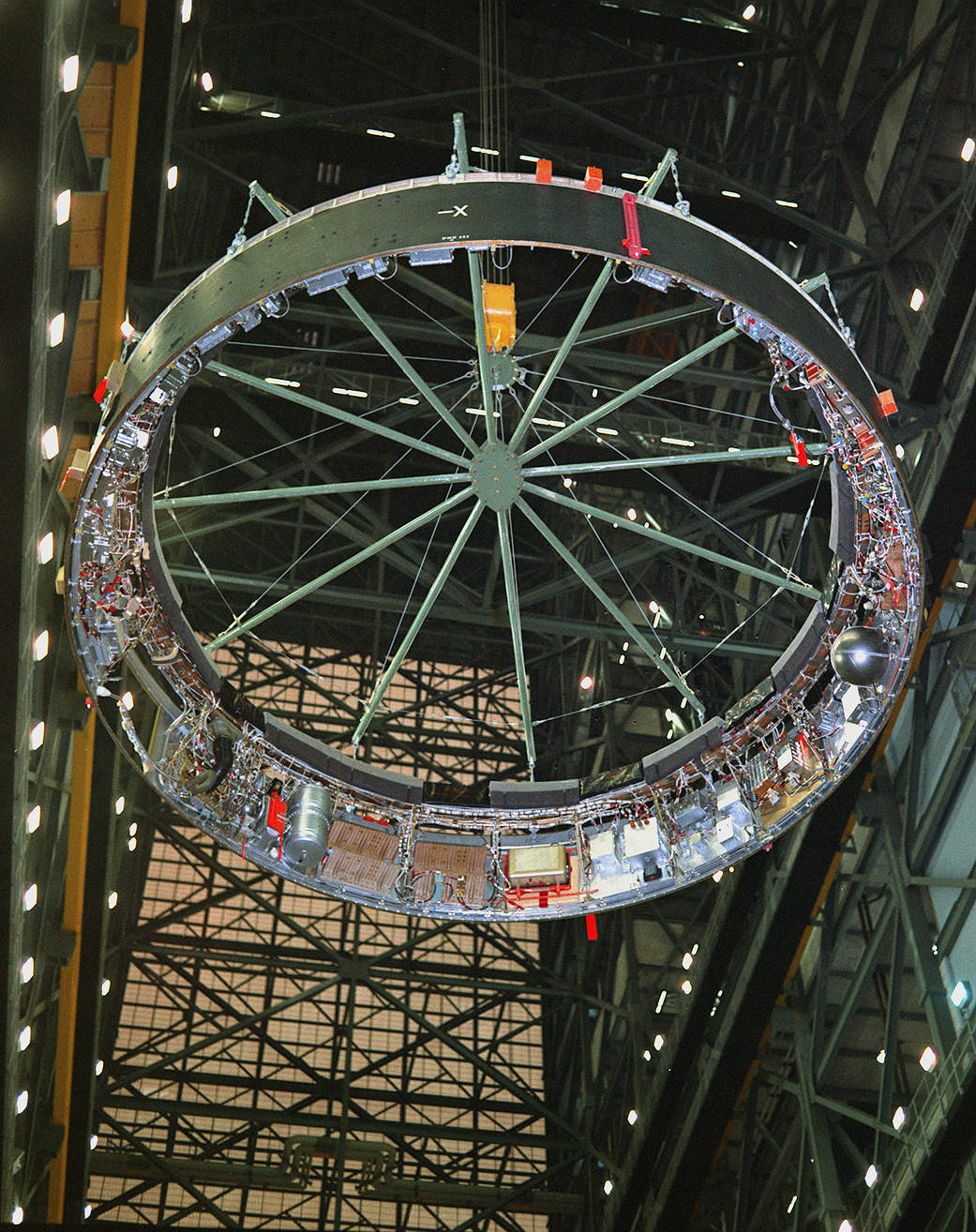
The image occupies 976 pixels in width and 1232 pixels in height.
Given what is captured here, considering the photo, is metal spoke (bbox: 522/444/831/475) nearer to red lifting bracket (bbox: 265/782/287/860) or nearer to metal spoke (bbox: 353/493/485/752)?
metal spoke (bbox: 353/493/485/752)

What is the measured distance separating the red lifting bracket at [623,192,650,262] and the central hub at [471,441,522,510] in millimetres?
3442

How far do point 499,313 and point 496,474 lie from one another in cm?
222

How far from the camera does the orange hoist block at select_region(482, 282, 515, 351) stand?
14.3 meters

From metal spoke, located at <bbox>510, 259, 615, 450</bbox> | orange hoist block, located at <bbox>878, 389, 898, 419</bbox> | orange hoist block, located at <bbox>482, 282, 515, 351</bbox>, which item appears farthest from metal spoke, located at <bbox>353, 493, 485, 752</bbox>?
orange hoist block, located at <bbox>878, 389, 898, 419</bbox>

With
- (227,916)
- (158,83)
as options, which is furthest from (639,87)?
(227,916)

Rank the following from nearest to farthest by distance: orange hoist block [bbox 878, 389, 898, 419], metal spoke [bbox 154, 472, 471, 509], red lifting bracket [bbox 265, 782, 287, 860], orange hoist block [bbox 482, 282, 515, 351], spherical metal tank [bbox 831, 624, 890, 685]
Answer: orange hoist block [bbox 482, 282, 515, 351]
orange hoist block [bbox 878, 389, 898, 419]
metal spoke [bbox 154, 472, 471, 509]
spherical metal tank [bbox 831, 624, 890, 685]
red lifting bracket [bbox 265, 782, 287, 860]

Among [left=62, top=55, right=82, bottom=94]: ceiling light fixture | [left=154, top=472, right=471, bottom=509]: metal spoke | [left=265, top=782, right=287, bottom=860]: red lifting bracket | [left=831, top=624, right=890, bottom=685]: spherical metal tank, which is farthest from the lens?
[left=265, top=782, right=287, bottom=860]: red lifting bracket

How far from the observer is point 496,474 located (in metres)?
16.0

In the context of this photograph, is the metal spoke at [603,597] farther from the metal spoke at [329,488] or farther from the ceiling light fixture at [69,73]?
the ceiling light fixture at [69,73]

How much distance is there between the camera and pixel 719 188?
25953 mm

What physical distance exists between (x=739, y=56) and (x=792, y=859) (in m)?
14.9

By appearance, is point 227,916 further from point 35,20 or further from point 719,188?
point 35,20

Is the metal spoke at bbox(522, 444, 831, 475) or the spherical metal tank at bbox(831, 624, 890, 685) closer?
the metal spoke at bbox(522, 444, 831, 475)

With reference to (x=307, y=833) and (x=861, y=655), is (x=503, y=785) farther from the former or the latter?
(x=861, y=655)
